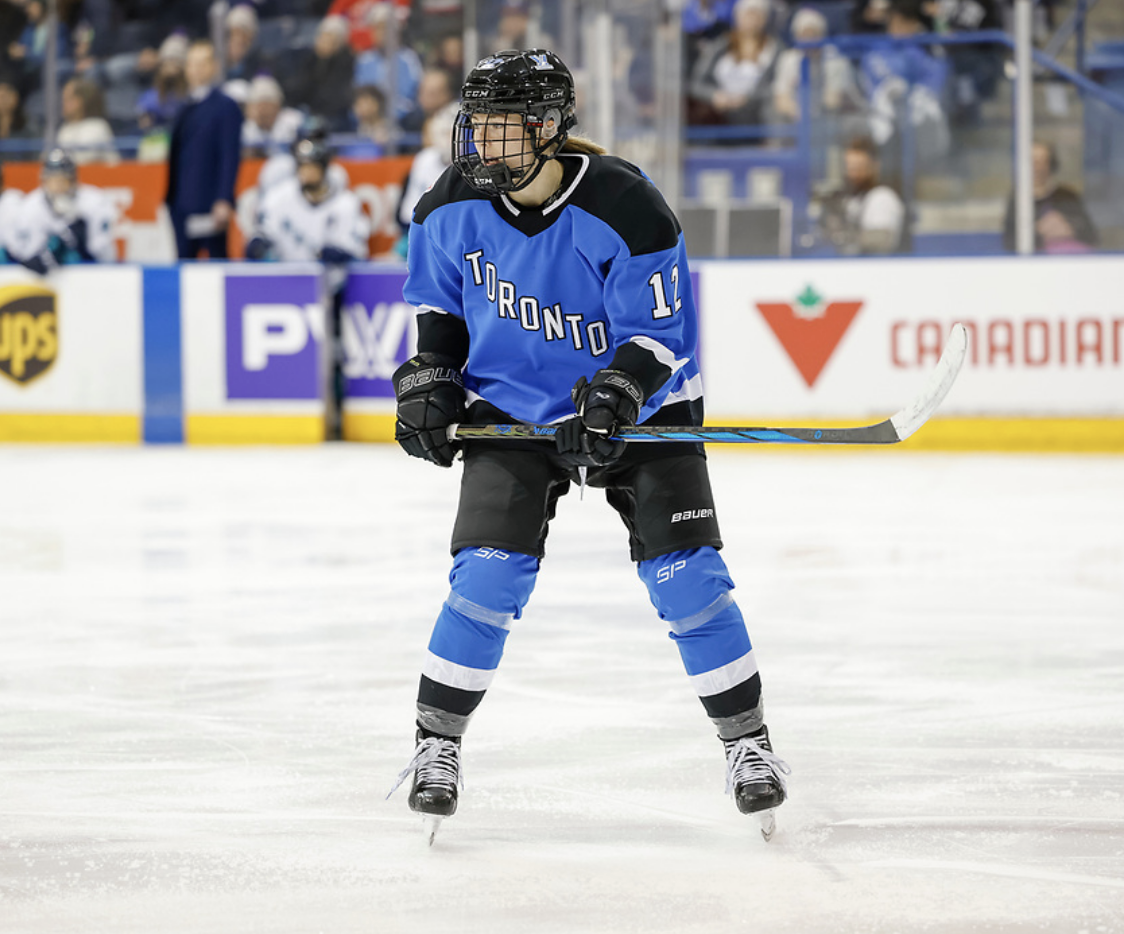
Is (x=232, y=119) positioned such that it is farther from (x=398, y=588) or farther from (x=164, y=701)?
(x=164, y=701)

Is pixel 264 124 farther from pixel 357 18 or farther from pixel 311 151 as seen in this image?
pixel 311 151

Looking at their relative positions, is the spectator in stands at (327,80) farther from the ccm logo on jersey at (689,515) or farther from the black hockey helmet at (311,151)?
the ccm logo on jersey at (689,515)

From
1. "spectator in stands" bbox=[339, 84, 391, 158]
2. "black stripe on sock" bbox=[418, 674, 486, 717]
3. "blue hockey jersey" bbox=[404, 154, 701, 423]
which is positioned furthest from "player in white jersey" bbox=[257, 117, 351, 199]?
"black stripe on sock" bbox=[418, 674, 486, 717]

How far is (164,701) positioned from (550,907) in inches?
55.8

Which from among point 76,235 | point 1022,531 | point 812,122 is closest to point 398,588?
point 1022,531

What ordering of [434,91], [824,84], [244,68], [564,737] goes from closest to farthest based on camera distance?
[564,737] < [824,84] < [434,91] < [244,68]

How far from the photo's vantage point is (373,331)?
28.7 ft

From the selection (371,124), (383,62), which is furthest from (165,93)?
(371,124)

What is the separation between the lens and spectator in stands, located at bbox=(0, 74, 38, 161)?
11031 mm

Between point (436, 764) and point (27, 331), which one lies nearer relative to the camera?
point (436, 764)

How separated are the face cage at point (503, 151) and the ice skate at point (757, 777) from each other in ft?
2.79

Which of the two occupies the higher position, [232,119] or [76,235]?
[232,119]

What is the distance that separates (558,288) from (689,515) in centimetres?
37

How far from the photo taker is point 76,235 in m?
9.10
